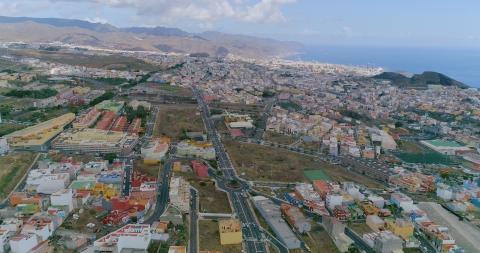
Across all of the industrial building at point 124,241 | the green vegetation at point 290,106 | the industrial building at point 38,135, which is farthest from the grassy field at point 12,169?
the green vegetation at point 290,106

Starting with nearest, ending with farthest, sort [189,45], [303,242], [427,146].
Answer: [303,242], [427,146], [189,45]

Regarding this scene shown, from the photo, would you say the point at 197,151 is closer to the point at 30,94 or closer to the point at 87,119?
the point at 87,119

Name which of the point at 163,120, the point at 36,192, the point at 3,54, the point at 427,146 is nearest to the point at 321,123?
the point at 427,146

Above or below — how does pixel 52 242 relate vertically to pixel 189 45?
below

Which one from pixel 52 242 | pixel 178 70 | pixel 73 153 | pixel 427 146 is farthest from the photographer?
pixel 178 70

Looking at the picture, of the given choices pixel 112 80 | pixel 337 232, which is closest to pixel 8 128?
pixel 112 80

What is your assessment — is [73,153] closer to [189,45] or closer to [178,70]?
[178,70]
